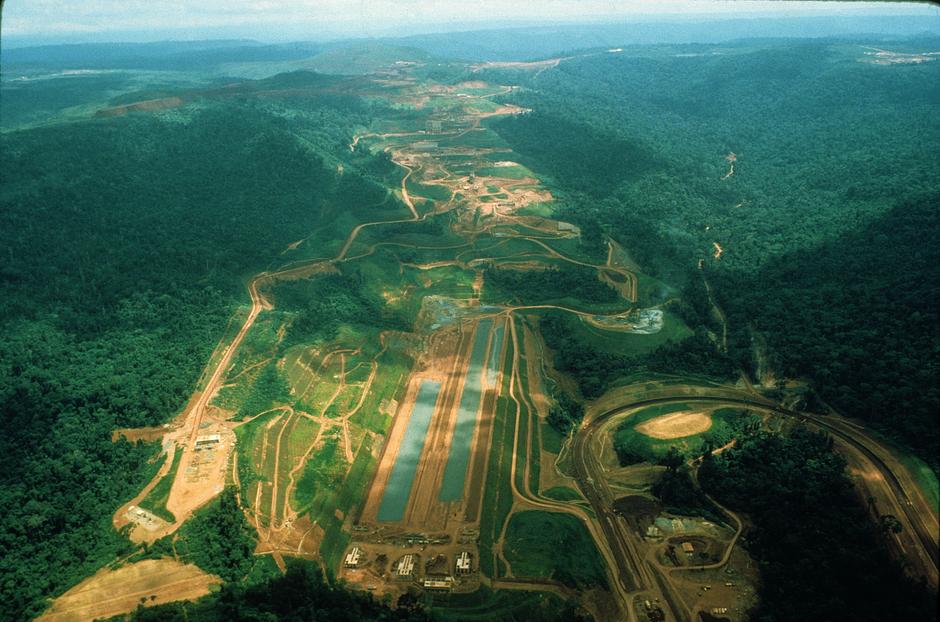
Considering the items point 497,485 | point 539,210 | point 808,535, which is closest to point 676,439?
point 808,535

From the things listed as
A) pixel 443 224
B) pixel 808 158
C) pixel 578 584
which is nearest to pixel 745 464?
pixel 578 584

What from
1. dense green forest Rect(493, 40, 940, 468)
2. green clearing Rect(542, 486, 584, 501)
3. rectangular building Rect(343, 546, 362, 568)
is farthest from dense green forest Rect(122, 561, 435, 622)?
dense green forest Rect(493, 40, 940, 468)

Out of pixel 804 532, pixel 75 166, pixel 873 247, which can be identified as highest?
pixel 75 166

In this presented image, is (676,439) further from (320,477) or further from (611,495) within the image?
(320,477)

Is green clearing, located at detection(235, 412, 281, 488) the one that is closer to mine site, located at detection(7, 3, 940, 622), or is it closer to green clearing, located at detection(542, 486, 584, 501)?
mine site, located at detection(7, 3, 940, 622)

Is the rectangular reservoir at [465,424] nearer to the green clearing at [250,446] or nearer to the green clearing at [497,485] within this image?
the green clearing at [497,485]

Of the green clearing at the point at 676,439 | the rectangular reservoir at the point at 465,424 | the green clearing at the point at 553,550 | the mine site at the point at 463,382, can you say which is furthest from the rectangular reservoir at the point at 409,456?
the green clearing at the point at 676,439

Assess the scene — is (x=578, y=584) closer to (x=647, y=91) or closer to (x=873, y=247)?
(x=873, y=247)
